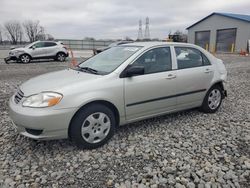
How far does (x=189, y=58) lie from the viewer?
4309 millimetres

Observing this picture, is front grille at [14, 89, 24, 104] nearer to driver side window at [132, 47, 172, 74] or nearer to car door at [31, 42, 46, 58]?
driver side window at [132, 47, 172, 74]

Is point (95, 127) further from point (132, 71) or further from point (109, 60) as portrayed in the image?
point (109, 60)

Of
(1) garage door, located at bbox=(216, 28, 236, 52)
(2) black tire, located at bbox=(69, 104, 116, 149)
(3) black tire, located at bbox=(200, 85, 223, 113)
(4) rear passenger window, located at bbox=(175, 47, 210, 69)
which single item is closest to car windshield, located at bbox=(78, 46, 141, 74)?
(2) black tire, located at bbox=(69, 104, 116, 149)

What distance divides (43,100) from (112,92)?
3.14 ft

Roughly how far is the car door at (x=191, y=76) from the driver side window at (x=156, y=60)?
219 millimetres

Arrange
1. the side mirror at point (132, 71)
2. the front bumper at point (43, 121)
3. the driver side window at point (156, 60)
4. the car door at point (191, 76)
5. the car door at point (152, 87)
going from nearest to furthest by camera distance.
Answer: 1. the front bumper at point (43, 121)
2. the side mirror at point (132, 71)
3. the car door at point (152, 87)
4. the driver side window at point (156, 60)
5. the car door at point (191, 76)

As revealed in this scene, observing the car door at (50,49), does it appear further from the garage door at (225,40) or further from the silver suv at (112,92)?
the garage door at (225,40)

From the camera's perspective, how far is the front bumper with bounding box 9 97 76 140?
9.30 feet

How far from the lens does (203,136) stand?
367cm

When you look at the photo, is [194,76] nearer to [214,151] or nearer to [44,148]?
[214,151]

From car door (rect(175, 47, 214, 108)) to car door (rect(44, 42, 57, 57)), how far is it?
42.6 feet

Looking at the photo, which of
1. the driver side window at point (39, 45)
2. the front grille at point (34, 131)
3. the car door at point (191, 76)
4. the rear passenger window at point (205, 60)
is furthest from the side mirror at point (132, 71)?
the driver side window at point (39, 45)

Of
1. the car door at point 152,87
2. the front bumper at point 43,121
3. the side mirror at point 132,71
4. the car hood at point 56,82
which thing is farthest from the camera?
the car door at point 152,87

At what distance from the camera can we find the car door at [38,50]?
14.9 meters
